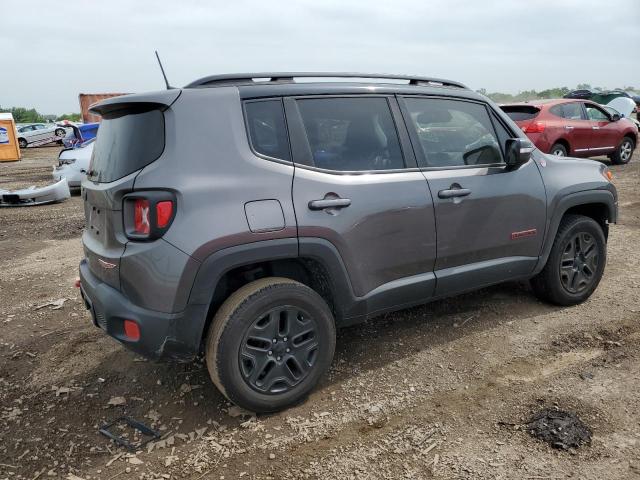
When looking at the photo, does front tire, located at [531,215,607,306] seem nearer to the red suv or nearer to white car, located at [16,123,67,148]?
the red suv

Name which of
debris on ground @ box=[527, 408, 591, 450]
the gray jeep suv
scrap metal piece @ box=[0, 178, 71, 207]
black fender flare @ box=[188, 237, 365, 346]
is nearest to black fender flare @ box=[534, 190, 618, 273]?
the gray jeep suv

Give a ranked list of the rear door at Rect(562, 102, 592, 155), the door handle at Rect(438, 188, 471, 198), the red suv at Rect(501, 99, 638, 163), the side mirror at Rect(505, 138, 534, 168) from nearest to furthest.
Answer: the door handle at Rect(438, 188, 471, 198) < the side mirror at Rect(505, 138, 534, 168) < the red suv at Rect(501, 99, 638, 163) < the rear door at Rect(562, 102, 592, 155)

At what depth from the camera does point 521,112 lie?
35.6ft

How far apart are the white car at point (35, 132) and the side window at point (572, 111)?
2602 centimetres

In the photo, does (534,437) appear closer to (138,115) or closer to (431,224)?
(431,224)

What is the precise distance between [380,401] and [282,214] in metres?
1.23

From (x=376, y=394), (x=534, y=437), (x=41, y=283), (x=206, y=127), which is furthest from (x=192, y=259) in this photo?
(x=41, y=283)

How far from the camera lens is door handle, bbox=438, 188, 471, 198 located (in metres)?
3.35

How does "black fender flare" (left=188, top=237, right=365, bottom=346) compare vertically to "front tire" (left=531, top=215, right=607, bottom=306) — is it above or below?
above

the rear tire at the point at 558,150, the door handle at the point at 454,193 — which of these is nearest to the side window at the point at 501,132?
the door handle at the point at 454,193

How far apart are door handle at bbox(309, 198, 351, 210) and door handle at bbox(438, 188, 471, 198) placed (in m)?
0.72

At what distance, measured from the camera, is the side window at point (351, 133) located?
3.04 metres

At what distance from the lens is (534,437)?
266 cm

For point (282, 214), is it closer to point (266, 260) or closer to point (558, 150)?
point (266, 260)
